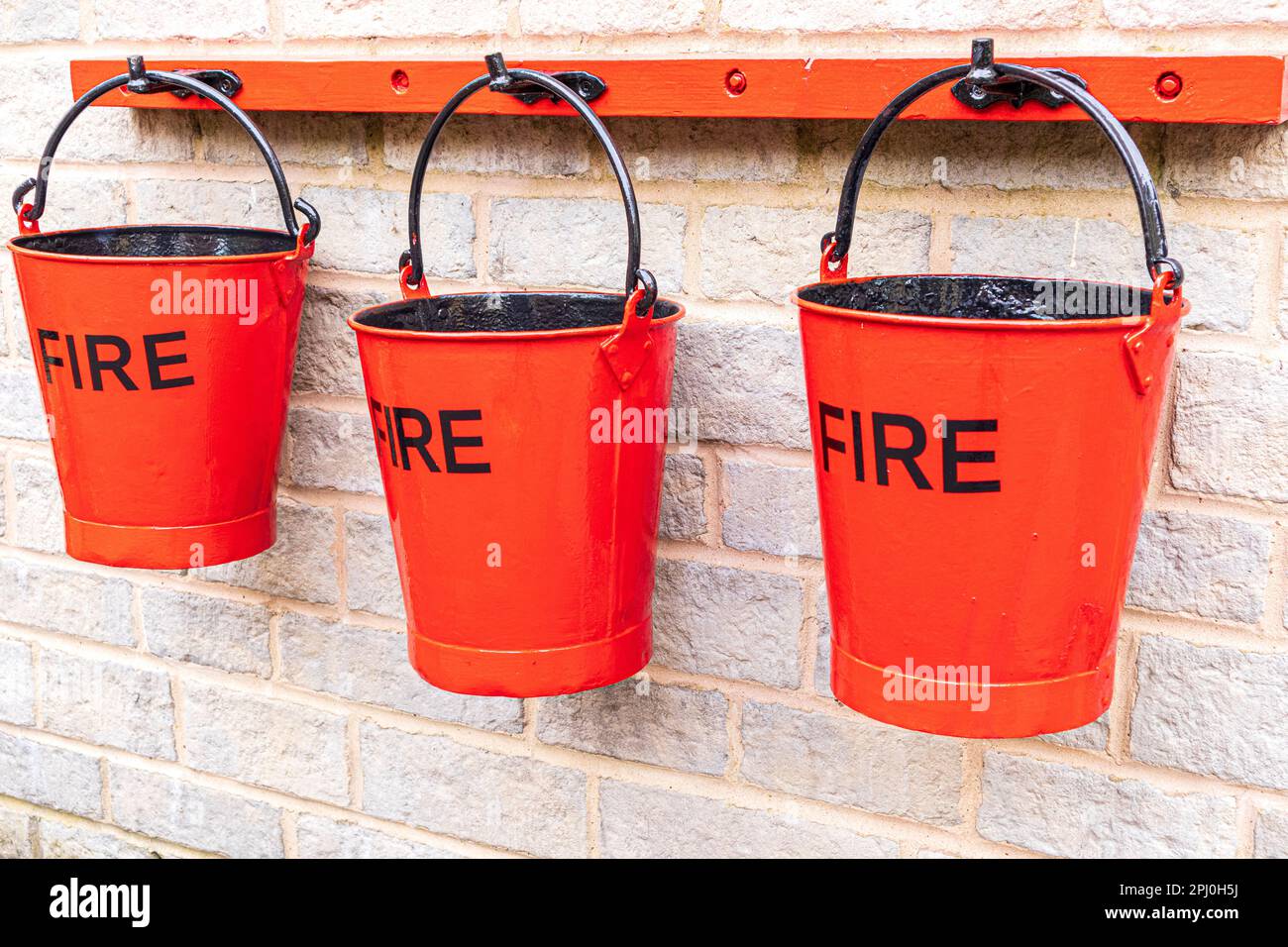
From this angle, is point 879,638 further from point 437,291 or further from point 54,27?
point 54,27

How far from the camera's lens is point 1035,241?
118 cm

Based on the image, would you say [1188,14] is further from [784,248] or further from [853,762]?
[853,762]

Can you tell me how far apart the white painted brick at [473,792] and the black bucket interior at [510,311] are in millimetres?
536

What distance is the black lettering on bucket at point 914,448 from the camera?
0.93 metres

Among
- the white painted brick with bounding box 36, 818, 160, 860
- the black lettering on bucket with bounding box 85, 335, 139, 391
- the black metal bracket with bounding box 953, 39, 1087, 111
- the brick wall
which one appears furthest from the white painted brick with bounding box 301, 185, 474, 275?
the white painted brick with bounding box 36, 818, 160, 860

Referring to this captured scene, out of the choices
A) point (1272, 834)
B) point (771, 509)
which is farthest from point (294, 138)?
point (1272, 834)

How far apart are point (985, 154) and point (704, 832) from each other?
77cm

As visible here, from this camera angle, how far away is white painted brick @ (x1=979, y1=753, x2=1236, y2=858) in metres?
1.22

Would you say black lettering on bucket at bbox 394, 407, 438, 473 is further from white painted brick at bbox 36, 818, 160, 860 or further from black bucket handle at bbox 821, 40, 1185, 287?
white painted brick at bbox 36, 818, 160, 860

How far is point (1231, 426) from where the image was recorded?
3.75 feet

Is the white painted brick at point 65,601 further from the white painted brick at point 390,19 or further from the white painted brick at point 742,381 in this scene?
the white painted brick at point 742,381

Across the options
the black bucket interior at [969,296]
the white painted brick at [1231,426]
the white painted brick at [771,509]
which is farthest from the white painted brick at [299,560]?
the white painted brick at [1231,426]

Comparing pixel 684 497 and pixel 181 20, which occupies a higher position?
pixel 181 20
